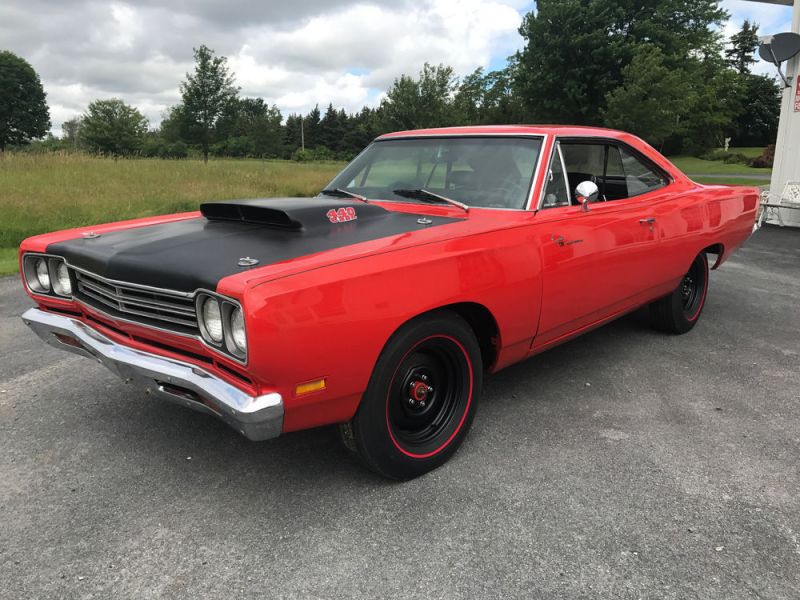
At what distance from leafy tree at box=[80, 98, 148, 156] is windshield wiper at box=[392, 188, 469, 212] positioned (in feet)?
160

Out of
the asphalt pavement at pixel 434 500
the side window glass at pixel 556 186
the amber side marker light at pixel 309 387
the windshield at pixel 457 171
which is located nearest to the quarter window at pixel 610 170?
the side window glass at pixel 556 186

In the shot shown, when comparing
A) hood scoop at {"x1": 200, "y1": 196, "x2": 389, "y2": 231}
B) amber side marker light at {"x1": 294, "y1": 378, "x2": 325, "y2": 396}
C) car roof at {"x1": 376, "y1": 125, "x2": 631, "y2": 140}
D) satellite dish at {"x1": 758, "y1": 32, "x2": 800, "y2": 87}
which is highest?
satellite dish at {"x1": 758, "y1": 32, "x2": 800, "y2": 87}

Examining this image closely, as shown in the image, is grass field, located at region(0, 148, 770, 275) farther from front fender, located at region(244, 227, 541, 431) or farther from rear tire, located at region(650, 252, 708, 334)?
rear tire, located at region(650, 252, 708, 334)

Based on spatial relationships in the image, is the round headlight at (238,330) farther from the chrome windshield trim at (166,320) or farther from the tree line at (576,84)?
the tree line at (576,84)

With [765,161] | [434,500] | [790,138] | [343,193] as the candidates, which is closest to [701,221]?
[343,193]

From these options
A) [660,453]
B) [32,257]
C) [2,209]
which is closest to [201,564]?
[32,257]

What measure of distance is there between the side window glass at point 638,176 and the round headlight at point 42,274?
349 cm

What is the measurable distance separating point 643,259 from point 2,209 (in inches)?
377

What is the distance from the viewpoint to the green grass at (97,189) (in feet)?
30.2

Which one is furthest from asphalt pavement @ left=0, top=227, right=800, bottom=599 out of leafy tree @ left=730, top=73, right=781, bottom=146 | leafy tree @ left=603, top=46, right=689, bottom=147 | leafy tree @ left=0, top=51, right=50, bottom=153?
leafy tree @ left=0, top=51, right=50, bottom=153

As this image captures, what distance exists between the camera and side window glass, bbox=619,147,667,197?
401cm

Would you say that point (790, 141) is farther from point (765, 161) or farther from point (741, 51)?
point (741, 51)

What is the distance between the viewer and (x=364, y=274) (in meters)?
2.21

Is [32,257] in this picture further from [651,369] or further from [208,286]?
[651,369]
